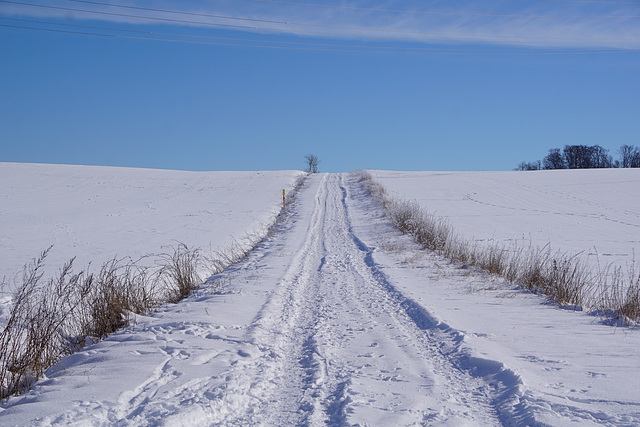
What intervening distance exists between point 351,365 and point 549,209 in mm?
27159

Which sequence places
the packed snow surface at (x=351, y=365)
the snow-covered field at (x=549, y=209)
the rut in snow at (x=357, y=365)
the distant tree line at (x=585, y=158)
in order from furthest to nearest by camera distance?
the distant tree line at (x=585, y=158) < the snow-covered field at (x=549, y=209) < the rut in snow at (x=357, y=365) < the packed snow surface at (x=351, y=365)

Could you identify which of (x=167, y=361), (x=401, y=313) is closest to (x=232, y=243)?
(x=401, y=313)

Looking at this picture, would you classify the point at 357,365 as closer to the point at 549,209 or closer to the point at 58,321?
the point at 58,321

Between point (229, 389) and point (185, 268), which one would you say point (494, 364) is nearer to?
point (229, 389)

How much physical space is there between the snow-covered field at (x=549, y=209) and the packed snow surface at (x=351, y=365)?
559 cm

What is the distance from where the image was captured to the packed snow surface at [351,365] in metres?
3.53

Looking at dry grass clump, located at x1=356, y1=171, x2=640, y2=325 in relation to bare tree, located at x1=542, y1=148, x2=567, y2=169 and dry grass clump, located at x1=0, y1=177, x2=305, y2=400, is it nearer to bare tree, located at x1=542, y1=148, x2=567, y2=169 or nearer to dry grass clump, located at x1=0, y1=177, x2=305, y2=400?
dry grass clump, located at x1=0, y1=177, x2=305, y2=400

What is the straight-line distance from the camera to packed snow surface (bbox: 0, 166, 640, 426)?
139 inches

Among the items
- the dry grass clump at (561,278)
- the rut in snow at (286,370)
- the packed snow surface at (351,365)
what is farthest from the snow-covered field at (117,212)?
the dry grass clump at (561,278)

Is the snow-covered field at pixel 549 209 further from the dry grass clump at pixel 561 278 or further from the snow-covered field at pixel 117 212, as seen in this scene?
the snow-covered field at pixel 117 212

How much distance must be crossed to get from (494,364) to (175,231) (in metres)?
17.6

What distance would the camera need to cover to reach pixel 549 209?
28109 millimetres

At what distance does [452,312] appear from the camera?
683 centimetres

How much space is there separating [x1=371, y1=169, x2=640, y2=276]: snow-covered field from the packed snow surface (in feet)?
18.4
